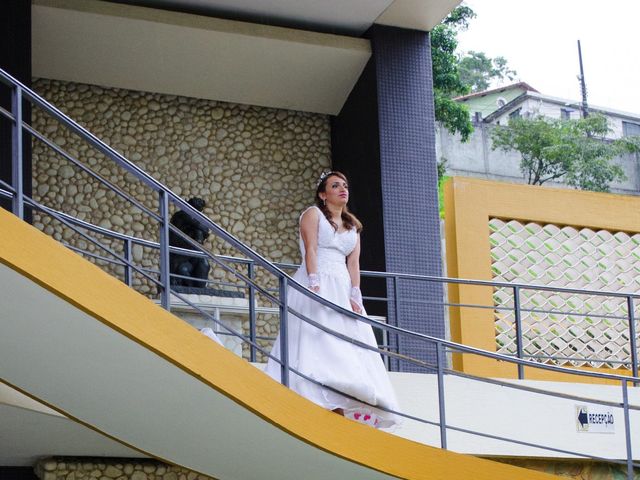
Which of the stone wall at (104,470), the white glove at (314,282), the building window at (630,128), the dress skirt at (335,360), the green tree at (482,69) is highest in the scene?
the green tree at (482,69)

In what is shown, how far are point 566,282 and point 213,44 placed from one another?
3.91 metres

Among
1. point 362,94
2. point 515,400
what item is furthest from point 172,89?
point 515,400

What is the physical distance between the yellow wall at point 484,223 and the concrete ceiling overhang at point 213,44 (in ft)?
5.04

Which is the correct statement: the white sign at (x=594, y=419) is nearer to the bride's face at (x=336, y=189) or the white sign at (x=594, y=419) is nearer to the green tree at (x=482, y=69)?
the bride's face at (x=336, y=189)

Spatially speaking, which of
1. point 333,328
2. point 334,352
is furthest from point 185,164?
point 334,352

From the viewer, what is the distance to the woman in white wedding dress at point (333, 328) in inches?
239

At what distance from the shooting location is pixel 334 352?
6105 mm

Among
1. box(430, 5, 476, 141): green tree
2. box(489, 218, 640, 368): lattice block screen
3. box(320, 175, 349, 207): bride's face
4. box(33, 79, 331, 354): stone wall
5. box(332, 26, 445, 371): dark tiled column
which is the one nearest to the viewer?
box(320, 175, 349, 207): bride's face

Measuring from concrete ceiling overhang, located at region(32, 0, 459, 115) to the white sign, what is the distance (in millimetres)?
3591

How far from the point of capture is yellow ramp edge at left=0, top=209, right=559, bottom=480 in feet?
14.6

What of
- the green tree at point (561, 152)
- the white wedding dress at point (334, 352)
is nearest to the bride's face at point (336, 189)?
the white wedding dress at point (334, 352)

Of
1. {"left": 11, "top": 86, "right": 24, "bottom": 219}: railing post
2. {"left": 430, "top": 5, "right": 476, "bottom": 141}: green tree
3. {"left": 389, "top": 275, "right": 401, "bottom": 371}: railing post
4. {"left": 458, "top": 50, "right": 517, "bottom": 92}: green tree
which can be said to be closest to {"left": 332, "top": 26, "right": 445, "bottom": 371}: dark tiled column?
{"left": 389, "top": 275, "right": 401, "bottom": 371}: railing post

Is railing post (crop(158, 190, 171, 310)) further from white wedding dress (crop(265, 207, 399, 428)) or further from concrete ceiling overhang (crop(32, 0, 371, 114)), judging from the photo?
concrete ceiling overhang (crop(32, 0, 371, 114))

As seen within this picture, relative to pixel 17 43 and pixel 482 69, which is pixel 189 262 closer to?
pixel 17 43
